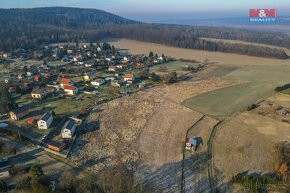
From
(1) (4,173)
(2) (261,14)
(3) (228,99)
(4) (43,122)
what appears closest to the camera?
(1) (4,173)

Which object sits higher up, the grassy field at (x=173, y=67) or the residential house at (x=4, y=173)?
the grassy field at (x=173, y=67)

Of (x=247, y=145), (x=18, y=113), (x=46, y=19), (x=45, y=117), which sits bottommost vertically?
(x=247, y=145)

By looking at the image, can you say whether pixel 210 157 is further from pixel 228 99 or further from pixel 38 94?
pixel 38 94

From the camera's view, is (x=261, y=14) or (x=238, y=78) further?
(x=261, y=14)

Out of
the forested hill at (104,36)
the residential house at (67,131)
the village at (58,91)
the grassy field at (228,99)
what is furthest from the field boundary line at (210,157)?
the forested hill at (104,36)

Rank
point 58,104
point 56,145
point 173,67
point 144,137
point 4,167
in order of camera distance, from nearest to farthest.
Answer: point 4,167 < point 56,145 < point 144,137 < point 58,104 < point 173,67

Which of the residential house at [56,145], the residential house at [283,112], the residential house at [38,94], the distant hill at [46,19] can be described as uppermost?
the distant hill at [46,19]

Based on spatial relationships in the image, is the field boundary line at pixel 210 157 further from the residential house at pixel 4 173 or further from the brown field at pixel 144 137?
the residential house at pixel 4 173

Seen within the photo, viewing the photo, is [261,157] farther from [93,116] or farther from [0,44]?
[0,44]

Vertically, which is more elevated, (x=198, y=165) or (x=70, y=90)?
(x=70, y=90)

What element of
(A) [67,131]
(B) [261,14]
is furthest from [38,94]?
(B) [261,14]

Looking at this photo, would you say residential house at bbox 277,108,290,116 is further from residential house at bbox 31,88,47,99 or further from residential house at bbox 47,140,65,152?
residential house at bbox 31,88,47,99

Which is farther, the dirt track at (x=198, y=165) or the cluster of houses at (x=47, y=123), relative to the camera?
the cluster of houses at (x=47, y=123)
